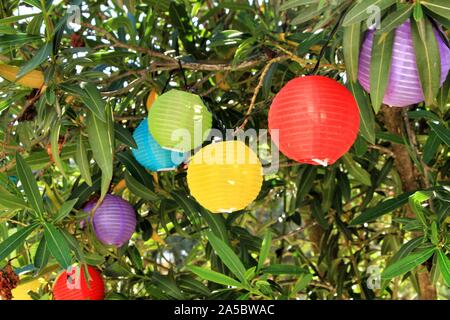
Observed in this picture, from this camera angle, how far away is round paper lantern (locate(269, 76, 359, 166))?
1417 millimetres

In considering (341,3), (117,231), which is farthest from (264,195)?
(341,3)

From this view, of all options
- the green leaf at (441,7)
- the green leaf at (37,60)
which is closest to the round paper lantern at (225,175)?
the green leaf at (37,60)

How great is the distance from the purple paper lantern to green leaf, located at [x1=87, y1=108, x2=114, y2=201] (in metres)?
0.22

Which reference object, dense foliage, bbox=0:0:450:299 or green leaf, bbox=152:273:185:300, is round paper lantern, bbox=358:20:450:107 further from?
green leaf, bbox=152:273:185:300

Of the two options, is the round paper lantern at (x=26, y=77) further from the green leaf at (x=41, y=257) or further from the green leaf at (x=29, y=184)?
the green leaf at (x=41, y=257)

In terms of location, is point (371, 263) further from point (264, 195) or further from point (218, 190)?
point (218, 190)

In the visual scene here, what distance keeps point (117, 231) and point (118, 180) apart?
0.27 meters

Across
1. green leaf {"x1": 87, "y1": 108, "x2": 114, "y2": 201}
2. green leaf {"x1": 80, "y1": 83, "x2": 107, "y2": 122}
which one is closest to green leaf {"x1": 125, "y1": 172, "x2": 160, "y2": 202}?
green leaf {"x1": 87, "y1": 108, "x2": 114, "y2": 201}

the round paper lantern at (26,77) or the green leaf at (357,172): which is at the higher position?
the round paper lantern at (26,77)

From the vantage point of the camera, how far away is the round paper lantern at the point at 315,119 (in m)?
1.42

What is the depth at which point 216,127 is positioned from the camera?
224cm

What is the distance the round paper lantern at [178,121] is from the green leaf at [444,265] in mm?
560

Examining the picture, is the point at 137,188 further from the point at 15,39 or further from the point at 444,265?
the point at 444,265

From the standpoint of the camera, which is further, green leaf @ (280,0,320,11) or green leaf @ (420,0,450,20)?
green leaf @ (280,0,320,11)
